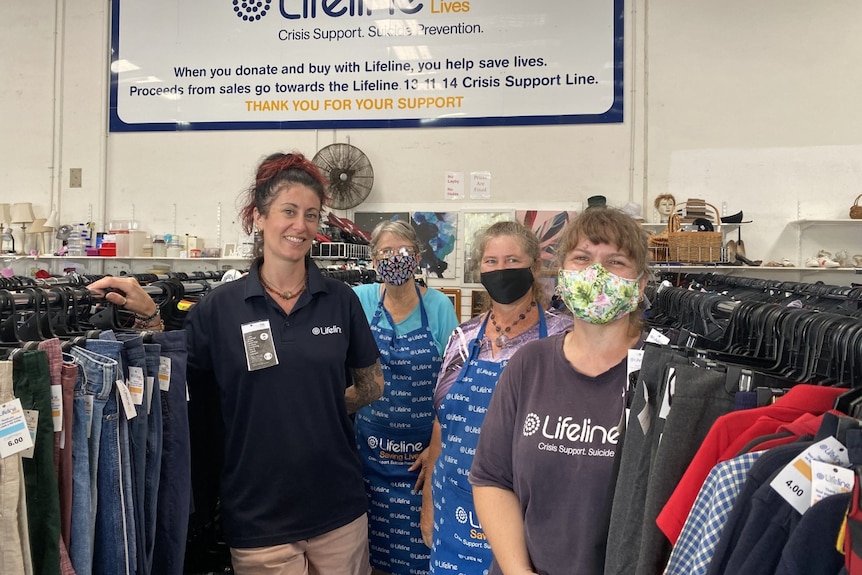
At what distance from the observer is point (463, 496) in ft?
6.40

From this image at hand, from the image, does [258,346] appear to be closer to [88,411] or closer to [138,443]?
[138,443]

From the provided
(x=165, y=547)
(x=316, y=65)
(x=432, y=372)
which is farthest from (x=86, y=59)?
(x=165, y=547)

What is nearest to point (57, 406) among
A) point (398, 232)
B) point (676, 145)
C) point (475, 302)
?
point (398, 232)

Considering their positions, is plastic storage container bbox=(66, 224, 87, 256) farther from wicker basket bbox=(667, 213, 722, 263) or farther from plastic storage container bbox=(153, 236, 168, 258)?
wicker basket bbox=(667, 213, 722, 263)

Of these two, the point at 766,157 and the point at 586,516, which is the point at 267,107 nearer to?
the point at 766,157

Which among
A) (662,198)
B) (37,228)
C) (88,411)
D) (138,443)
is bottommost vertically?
(138,443)

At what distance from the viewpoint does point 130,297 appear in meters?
2.00

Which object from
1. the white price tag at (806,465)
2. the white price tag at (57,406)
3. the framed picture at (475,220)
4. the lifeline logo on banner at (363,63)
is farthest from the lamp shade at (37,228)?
the white price tag at (806,465)

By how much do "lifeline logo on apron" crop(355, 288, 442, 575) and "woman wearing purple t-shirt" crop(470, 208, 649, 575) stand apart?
3.82ft

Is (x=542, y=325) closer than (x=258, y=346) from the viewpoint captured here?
No

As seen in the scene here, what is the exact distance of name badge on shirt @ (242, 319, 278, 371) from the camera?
76.2 inches

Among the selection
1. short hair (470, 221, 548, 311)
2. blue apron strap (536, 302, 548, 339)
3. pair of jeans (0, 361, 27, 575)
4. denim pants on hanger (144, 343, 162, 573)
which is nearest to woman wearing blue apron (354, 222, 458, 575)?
short hair (470, 221, 548, 311)

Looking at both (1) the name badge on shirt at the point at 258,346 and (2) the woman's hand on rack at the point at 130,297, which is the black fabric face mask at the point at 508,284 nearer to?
(1) the name badge on shirt at the point at 258,346

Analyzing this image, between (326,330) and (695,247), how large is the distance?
422 cm
